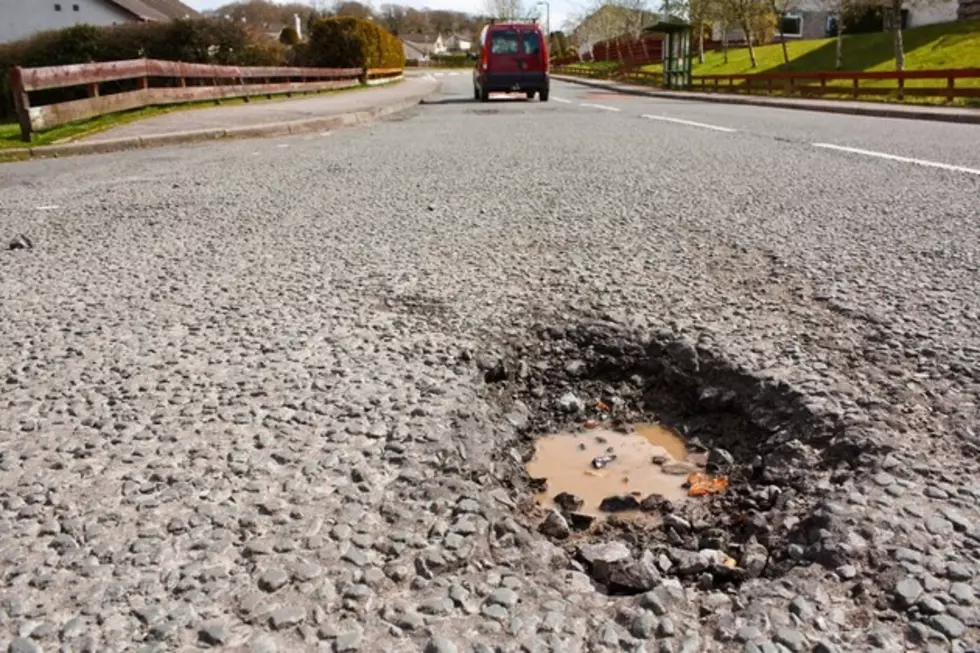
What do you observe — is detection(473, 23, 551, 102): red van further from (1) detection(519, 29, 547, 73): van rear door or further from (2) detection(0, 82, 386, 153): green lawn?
(2) detection(0, 82, 386, 153): green lawn

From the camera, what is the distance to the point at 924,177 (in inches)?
225

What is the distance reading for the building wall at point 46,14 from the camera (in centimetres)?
4588

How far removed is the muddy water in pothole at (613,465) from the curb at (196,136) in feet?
29.2

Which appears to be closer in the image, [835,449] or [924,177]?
[835,449]

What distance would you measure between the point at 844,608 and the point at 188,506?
1.31 meters

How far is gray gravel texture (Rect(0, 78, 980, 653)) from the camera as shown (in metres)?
1.35

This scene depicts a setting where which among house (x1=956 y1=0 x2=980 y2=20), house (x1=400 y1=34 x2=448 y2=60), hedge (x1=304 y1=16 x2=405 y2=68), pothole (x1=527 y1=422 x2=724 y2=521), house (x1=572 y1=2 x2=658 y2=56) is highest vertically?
house (x1=400 y1=34 x2=448 y2=60)

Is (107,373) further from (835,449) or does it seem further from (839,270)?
(839,270)

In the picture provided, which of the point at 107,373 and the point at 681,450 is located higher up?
the point at 107,373

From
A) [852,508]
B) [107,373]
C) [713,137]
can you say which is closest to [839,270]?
[852,508]

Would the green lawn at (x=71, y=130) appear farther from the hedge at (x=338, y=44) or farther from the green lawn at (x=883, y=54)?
the hedge at (x=338, y=44)

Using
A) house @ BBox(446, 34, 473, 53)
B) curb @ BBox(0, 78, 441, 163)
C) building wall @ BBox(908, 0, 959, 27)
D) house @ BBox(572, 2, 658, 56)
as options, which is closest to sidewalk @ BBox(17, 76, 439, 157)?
curb @ BBox(0, 78, 441, 163)

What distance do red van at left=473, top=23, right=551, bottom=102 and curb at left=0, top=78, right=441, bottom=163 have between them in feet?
26.2

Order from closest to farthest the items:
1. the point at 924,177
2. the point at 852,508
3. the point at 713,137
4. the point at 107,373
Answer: the point at 852,508 → the point at 107,373 → the point at 924,177 → the point at 713,137
